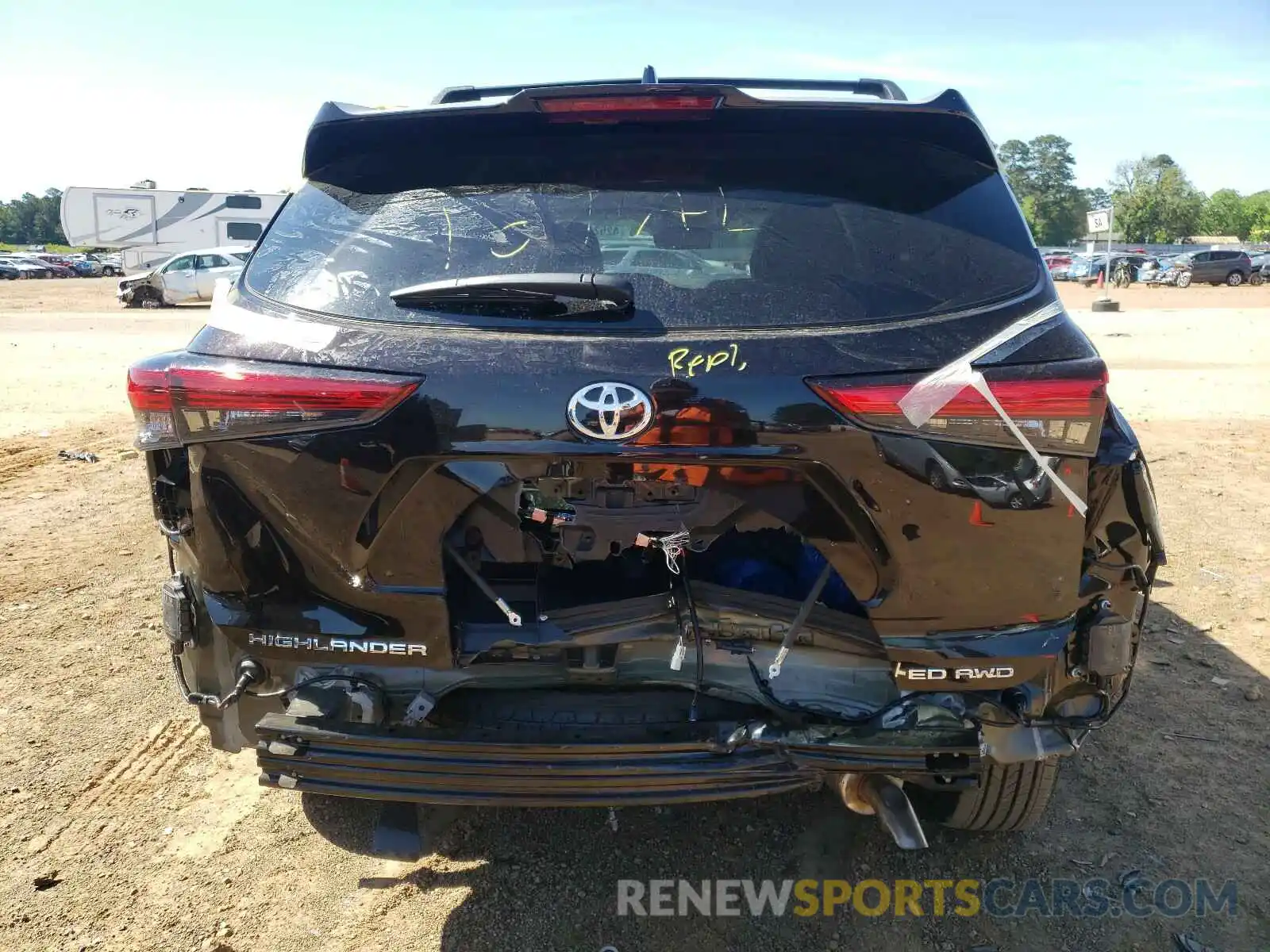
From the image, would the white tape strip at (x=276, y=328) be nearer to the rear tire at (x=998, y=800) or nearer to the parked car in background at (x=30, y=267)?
the rear tire at (x=998, y=800)

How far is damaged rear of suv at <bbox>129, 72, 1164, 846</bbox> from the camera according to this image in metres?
1.95

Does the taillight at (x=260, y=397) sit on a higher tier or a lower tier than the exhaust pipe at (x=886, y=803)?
higher

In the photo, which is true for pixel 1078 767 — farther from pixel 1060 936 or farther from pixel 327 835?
pixel 327 835

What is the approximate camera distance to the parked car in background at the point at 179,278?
2712 centimetres

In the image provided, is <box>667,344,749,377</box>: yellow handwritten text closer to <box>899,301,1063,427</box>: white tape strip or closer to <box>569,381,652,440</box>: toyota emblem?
<box>569,381,652,440</box>: toyota emblem

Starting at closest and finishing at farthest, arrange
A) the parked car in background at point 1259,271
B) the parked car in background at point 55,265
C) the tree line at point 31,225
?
the parked car in background at point 1259,271, the parked car in background at point 55,265, the tree line at point 31,225

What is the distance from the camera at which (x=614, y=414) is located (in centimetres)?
192

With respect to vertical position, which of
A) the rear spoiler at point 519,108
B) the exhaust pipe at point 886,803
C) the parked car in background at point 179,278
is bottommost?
the parked car in background at point 179,278

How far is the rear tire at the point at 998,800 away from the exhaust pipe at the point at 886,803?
0.86ft

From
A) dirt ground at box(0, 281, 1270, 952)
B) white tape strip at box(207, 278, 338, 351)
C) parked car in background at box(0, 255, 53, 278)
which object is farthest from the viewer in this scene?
parked car in background at box(0, 255, 53, 278)

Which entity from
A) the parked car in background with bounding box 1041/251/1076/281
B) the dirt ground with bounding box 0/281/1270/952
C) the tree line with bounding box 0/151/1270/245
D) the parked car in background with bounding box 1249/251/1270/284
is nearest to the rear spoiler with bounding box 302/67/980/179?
the dirt ground with bounding box 0/281/1270/952
